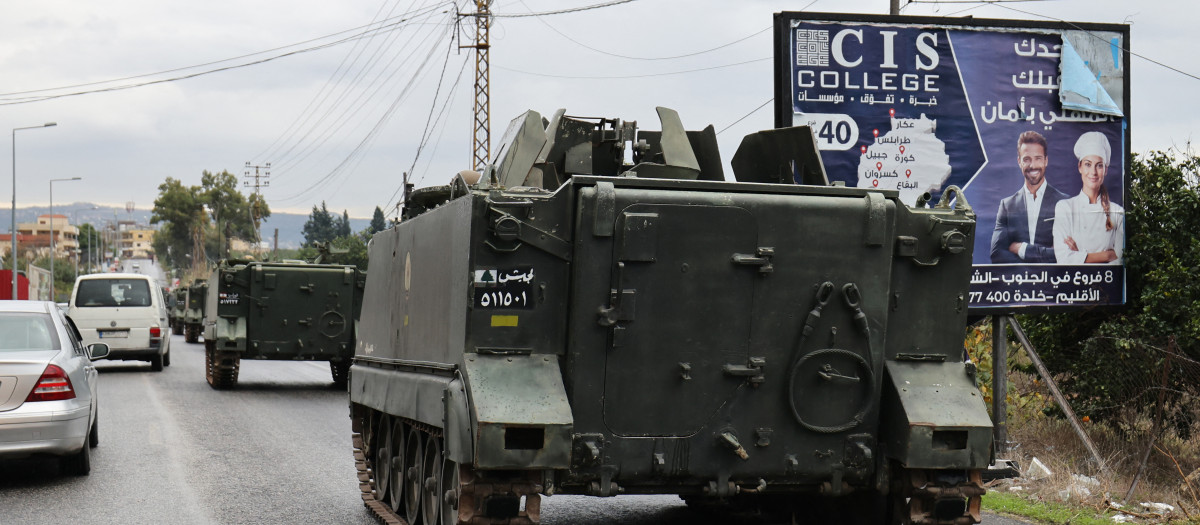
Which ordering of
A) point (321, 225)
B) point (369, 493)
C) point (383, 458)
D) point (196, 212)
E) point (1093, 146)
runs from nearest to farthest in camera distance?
point (383, 458) → point (369, 493) → point (1093, 146) → point (196, 212) → point (321, 225)

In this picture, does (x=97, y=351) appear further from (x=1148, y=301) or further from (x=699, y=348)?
(x=1148, y=301)

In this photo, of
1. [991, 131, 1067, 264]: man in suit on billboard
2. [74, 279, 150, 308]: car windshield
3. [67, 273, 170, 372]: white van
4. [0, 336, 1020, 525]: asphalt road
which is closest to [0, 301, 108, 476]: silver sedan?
[0, 336, 1020, 525]: asphalt road

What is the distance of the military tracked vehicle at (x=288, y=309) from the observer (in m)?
20.8

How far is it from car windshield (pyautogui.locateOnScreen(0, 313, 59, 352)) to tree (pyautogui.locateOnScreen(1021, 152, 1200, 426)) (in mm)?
9381

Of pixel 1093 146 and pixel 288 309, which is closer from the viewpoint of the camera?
pixel 1093 146

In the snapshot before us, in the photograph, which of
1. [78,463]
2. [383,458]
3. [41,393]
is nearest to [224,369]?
[78,463]

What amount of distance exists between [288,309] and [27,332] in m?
10.4

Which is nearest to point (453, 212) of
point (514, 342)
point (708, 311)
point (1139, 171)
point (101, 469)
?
point (514, 342)

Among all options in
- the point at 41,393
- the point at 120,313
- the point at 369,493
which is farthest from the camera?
the point at 120,313

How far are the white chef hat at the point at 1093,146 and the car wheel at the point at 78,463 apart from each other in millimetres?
9185

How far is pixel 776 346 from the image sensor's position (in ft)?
22.2

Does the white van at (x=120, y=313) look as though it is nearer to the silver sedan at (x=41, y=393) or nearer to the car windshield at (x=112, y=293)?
the car windshield at (x=112, y=293)

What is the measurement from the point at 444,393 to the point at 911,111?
22.3 feet

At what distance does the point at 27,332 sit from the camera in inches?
412
